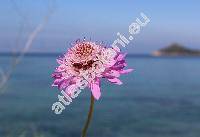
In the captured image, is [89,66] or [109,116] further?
[109,116]

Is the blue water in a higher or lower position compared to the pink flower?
higher

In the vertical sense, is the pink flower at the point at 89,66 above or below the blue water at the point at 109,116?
below

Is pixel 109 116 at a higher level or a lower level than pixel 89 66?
higher

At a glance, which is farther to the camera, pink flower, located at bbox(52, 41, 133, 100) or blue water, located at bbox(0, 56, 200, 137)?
blue water, located at bbox(0, 56, 200, 137)

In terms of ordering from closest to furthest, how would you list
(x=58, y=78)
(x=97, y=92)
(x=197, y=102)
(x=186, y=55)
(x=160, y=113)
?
(x=97, y=92) < (x=58, y=78) < (x=160, y=113) < (x=197, y=102) < (x=186, y=55)

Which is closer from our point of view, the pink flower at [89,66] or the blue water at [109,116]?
the pink flower at [89,66]

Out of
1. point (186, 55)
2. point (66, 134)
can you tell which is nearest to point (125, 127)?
point (66, 134)

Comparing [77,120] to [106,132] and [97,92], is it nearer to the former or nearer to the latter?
[106,132]

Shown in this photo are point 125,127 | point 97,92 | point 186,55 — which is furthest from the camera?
point 186,55
